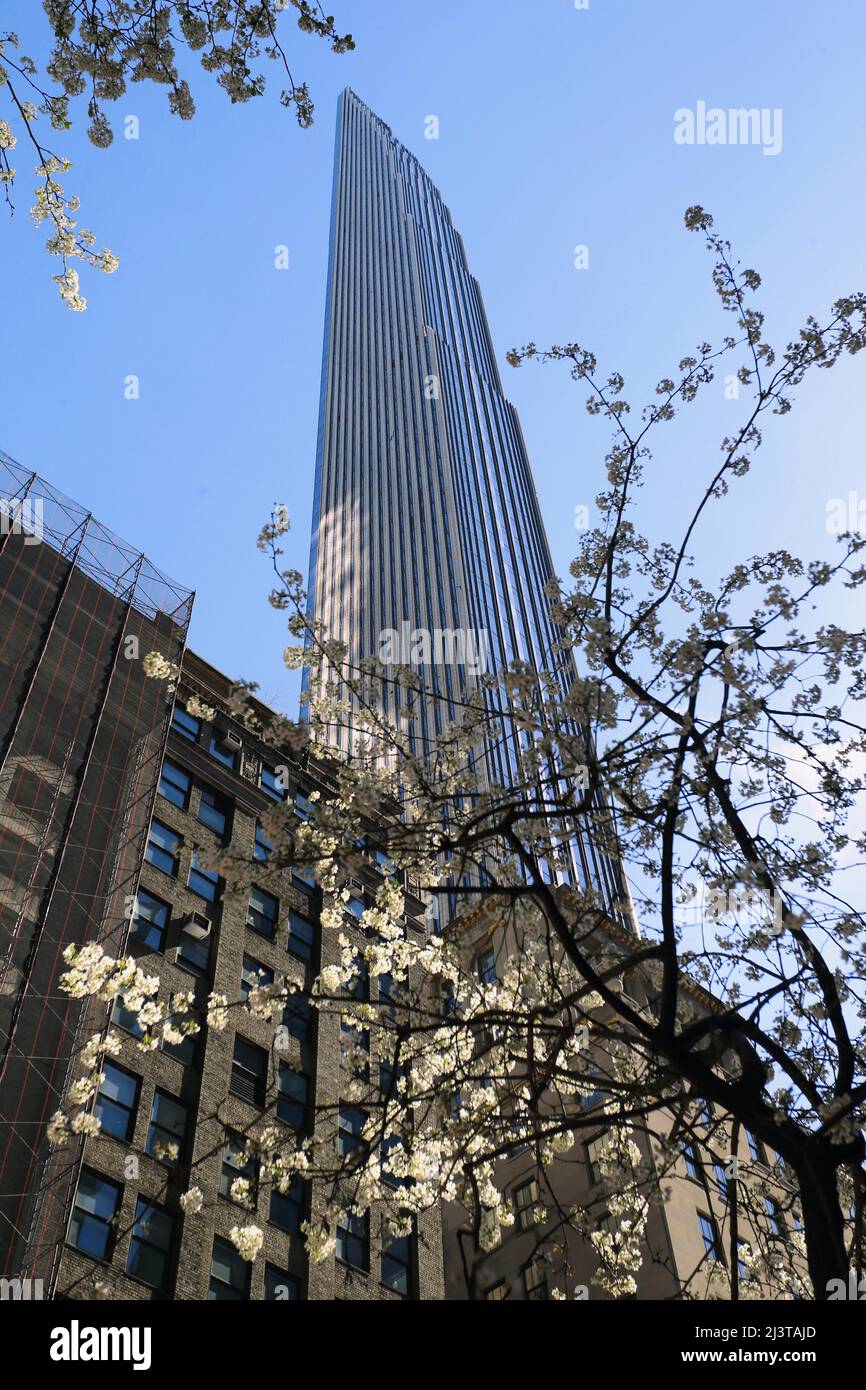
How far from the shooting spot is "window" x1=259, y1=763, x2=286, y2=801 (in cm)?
3481

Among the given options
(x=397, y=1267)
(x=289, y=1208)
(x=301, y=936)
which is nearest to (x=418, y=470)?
(x=301, y=936)

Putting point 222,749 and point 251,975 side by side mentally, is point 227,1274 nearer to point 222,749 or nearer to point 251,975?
point 251,975

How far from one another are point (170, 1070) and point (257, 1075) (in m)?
2.69

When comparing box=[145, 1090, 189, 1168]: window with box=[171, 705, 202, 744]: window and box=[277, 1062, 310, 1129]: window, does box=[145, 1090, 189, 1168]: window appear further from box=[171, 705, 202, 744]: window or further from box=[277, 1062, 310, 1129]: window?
box=[171, 705, 202, 744]: window

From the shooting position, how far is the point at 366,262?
5659 inches

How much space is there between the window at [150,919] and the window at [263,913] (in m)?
2.89

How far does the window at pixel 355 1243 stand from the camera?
2555 cm

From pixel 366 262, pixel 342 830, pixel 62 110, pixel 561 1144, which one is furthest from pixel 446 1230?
pixel 366 262

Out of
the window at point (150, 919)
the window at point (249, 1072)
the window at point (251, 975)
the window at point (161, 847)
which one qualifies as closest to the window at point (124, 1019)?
the window at point (150, 919)

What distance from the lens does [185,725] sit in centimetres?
3434

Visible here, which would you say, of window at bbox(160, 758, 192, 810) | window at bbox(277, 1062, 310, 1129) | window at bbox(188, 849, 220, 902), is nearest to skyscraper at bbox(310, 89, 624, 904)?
window at bbox(160, 758, 192, 810)

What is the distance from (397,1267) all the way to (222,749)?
53.3 ft

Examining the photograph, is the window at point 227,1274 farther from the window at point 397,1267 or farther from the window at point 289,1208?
the window at point 397,1267

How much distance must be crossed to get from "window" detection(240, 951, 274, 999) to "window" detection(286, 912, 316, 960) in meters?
1.53
